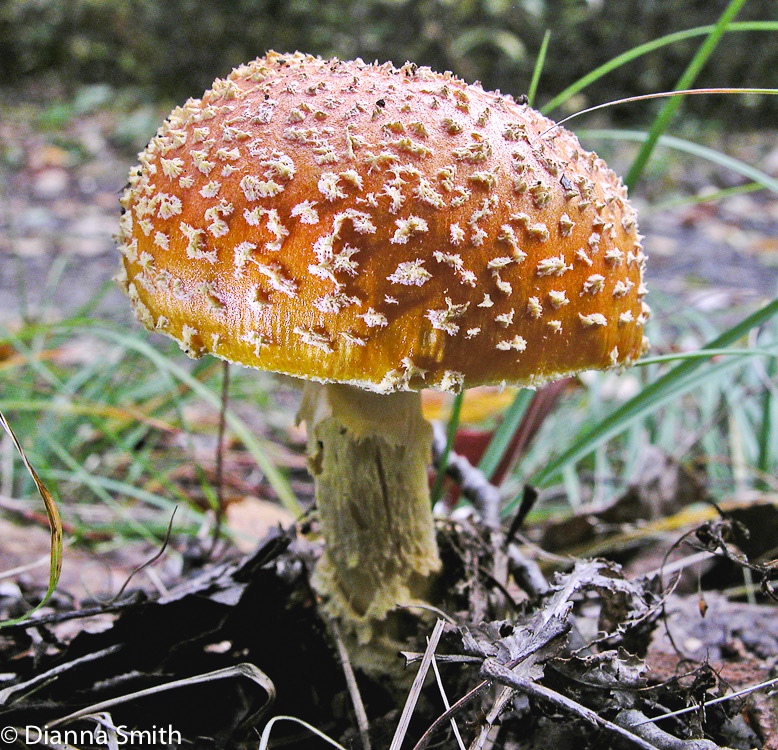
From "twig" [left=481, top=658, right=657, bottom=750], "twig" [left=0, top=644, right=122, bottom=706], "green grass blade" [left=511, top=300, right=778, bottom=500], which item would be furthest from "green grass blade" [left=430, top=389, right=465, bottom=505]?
"twig" [left=0, top=644, right=122, bottom=706]

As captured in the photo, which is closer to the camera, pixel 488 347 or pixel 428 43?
pixel 488 347

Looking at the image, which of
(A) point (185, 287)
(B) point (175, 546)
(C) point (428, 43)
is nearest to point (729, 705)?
(A) point (185, 287)

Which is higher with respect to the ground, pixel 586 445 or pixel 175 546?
pixel 586 445

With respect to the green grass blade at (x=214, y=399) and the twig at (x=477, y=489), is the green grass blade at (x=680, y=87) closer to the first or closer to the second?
the twig at (x=477, y=489)

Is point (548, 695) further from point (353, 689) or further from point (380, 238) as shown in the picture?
point (380, 238)

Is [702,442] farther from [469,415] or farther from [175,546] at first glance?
[175,546]

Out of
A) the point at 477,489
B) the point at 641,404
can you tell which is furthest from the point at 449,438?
the point at 641,404

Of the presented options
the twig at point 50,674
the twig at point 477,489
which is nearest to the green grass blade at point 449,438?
the twig at point 477,489
